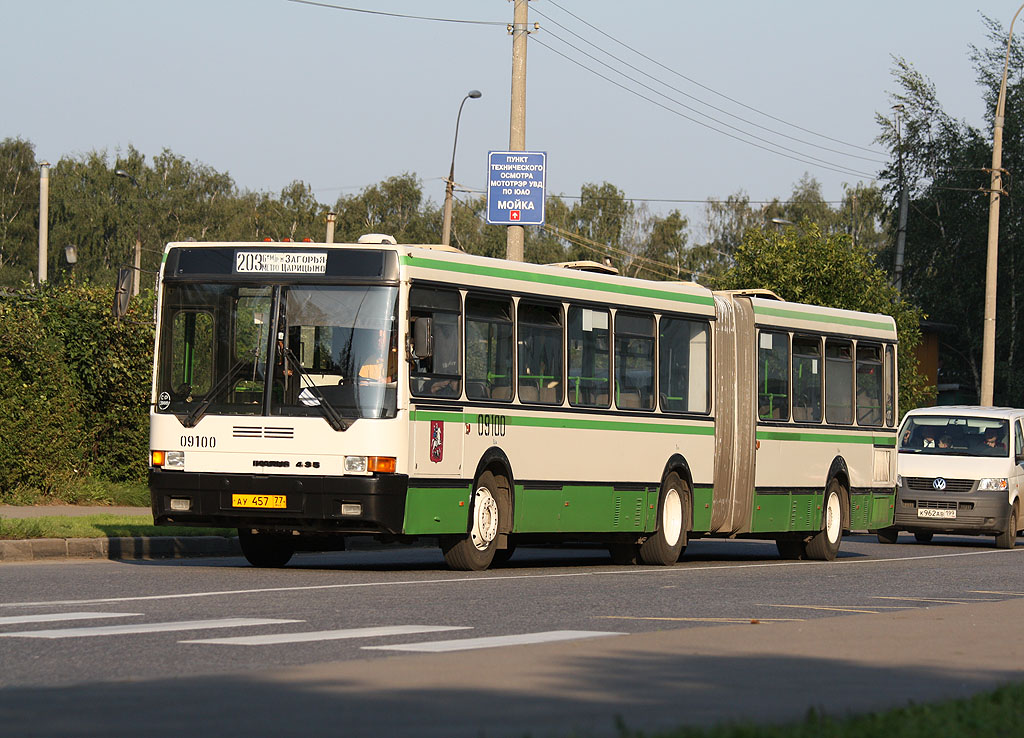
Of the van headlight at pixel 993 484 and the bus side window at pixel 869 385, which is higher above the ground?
the bus side window at pixel 869 385

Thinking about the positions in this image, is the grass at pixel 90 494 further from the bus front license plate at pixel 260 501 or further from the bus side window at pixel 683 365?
the bus front license plate at pixel 260 501

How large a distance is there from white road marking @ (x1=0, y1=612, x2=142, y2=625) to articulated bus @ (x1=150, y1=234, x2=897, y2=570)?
4.36 meters

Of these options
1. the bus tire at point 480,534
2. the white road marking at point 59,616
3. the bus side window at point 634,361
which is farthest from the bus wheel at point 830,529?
the white road marking at point 59,616

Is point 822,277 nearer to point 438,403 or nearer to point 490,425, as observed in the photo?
point 490,425

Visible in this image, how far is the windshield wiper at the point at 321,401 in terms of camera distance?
1666 centimetres

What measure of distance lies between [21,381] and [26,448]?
0.95 meters

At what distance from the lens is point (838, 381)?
24766mm

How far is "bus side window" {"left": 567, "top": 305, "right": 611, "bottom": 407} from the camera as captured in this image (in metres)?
19.5

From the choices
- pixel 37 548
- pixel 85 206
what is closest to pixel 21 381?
pixel 37 548

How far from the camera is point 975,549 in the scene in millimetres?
28422

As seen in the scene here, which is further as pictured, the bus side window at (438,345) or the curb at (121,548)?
the curb at (121,548)

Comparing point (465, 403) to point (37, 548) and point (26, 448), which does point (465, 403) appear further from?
point (26, 448)

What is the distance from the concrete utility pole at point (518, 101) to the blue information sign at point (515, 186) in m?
0.23

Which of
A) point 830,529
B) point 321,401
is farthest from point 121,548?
point 830,529
